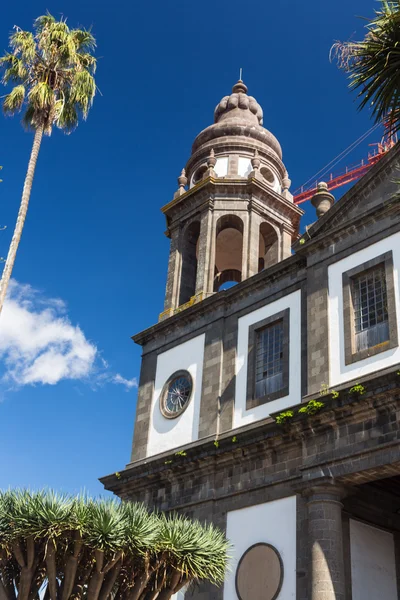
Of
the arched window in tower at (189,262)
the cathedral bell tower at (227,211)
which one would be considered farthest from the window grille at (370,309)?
the arched window in tower at (189,262)

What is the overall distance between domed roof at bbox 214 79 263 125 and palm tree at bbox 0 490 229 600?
2123cm

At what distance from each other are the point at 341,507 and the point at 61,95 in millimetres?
14095

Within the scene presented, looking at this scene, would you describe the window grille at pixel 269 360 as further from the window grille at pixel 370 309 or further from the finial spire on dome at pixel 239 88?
the finial spire on dome at pixel 239 88

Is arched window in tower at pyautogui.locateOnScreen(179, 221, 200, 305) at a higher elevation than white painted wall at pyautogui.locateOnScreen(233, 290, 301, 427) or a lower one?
higher

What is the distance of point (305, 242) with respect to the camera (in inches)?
879

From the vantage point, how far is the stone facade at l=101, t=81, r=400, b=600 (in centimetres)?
1797

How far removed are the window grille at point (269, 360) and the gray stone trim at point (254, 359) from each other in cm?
12

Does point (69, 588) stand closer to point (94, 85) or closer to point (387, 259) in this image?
point (387, 259)

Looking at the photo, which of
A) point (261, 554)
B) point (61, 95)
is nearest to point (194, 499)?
point (261, 554)

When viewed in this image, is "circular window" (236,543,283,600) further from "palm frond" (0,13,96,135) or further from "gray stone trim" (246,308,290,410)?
"palm frond" (0,13,96,135)

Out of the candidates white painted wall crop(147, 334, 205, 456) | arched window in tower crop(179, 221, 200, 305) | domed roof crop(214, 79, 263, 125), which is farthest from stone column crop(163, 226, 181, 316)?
domed roof crop(214, 79, 263, 125)

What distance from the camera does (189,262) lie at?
29188mm

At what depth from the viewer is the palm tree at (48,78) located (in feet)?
71.9

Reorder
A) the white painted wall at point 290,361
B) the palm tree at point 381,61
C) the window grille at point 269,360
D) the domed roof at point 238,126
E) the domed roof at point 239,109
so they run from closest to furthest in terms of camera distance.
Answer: the palm tree at point 381,61
the white painted wall at point 290,361
the window grille at point 269,360
the domed roof at point 238,126
the domed roof at point 239,109
